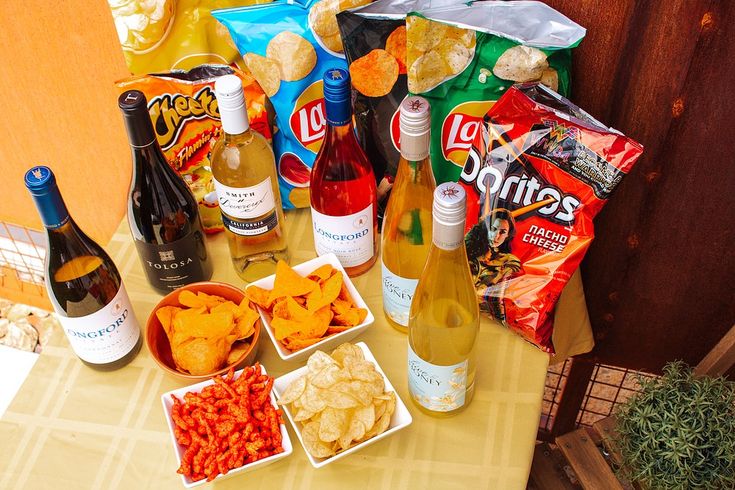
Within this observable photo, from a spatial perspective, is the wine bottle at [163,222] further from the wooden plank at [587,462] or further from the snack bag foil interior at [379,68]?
the wooden plank at [587,462]

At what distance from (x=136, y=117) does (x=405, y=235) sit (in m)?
0.41

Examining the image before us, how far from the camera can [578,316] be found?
49.9 inches

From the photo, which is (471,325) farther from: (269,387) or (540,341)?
(269,387)

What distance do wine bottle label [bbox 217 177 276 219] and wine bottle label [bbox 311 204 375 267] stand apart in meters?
0.07

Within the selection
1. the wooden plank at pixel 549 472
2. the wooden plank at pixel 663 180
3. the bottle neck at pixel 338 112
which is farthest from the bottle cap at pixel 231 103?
the wooden plank at pixel 549 472

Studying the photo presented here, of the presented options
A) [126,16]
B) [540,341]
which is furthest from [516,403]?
[126,16]

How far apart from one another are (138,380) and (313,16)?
572 mm

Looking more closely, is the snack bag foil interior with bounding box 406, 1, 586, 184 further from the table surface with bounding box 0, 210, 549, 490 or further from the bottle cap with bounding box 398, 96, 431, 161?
the table surface with bounding box 0, 210, 549, 490

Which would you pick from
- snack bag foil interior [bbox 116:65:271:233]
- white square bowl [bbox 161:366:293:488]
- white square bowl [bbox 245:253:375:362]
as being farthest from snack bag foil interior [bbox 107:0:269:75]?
white square bowl [bbox 161:366:293:488]

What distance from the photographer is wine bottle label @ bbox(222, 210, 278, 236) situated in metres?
1.05

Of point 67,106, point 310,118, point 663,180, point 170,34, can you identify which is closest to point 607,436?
point 663,180

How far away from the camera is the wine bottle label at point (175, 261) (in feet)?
3.45

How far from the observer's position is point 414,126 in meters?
0.84

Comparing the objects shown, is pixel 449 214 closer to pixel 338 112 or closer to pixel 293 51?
pixel 338 112
